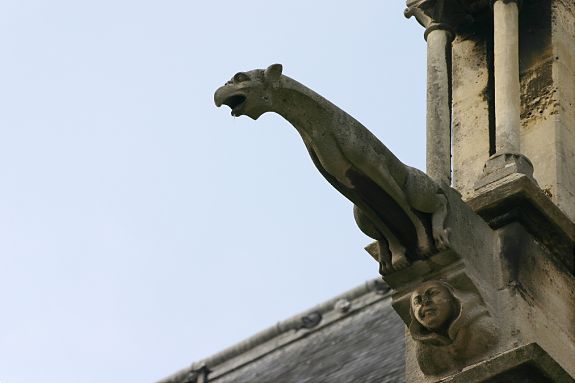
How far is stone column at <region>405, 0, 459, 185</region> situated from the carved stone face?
81 centimetres

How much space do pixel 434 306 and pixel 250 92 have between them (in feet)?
4.76

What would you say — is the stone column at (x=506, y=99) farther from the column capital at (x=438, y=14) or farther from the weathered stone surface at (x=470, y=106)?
the column capital at (x=438, y=14)

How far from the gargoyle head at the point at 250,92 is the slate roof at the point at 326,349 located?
5.73 m

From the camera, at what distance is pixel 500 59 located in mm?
12531

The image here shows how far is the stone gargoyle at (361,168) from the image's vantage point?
428 inches

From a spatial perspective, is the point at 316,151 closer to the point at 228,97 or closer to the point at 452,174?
the point at 228,97

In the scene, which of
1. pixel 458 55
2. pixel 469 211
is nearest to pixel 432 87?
pixel 458 55

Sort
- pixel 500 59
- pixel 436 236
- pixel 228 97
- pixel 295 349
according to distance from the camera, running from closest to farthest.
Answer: pixel 228 97
pixel 436 236
pixel 500 59
pixel 295 349

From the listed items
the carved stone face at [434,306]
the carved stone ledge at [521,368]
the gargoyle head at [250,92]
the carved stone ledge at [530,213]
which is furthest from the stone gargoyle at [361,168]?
the carved stone ledge at [521,368]

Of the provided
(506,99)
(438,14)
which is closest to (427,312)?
(506,99)

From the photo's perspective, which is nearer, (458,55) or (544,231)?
(544,231)

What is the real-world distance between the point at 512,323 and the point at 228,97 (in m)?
1.76

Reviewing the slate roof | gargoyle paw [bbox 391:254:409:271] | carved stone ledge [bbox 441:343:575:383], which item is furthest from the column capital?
the slate roof

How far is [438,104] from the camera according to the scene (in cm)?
1269
